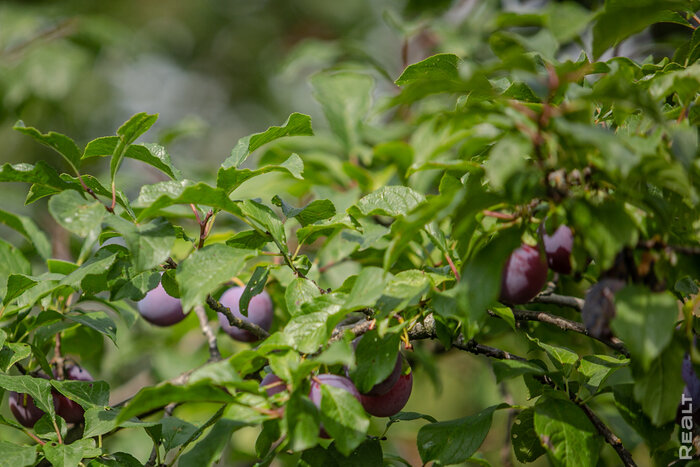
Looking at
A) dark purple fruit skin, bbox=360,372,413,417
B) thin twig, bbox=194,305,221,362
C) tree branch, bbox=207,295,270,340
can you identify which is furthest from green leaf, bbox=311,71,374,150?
dark purple fruit skin, bbox=360,372,413,417

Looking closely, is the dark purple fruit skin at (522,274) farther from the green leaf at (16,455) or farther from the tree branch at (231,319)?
the green leaf at (16,455)

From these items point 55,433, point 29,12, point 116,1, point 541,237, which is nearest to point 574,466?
point 541,237

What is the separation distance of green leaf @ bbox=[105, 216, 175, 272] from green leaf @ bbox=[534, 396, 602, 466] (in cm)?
42

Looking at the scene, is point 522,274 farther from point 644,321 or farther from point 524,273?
point 644,321

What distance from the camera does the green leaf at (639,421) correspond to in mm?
687

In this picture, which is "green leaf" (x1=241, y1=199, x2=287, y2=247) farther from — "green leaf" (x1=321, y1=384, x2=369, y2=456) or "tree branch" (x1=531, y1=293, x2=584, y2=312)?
"tree branch" (x1=531, y1=293, x2=584, y2=312)

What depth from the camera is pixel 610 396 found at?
89cm

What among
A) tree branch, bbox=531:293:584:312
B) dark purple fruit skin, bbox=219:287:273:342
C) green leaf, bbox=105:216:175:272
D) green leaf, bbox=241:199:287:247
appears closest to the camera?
green leaf, bbox=105:216:175:272

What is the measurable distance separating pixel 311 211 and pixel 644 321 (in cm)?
42

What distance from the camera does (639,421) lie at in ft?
2.28

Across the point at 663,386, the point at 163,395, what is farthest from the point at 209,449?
the point at 663,386

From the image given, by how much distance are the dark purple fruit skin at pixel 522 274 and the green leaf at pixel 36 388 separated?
1.75ft

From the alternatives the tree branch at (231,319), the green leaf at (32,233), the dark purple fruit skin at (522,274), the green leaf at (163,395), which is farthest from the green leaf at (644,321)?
the green leaf at (32,233)

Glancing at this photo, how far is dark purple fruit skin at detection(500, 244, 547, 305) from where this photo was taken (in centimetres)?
62
